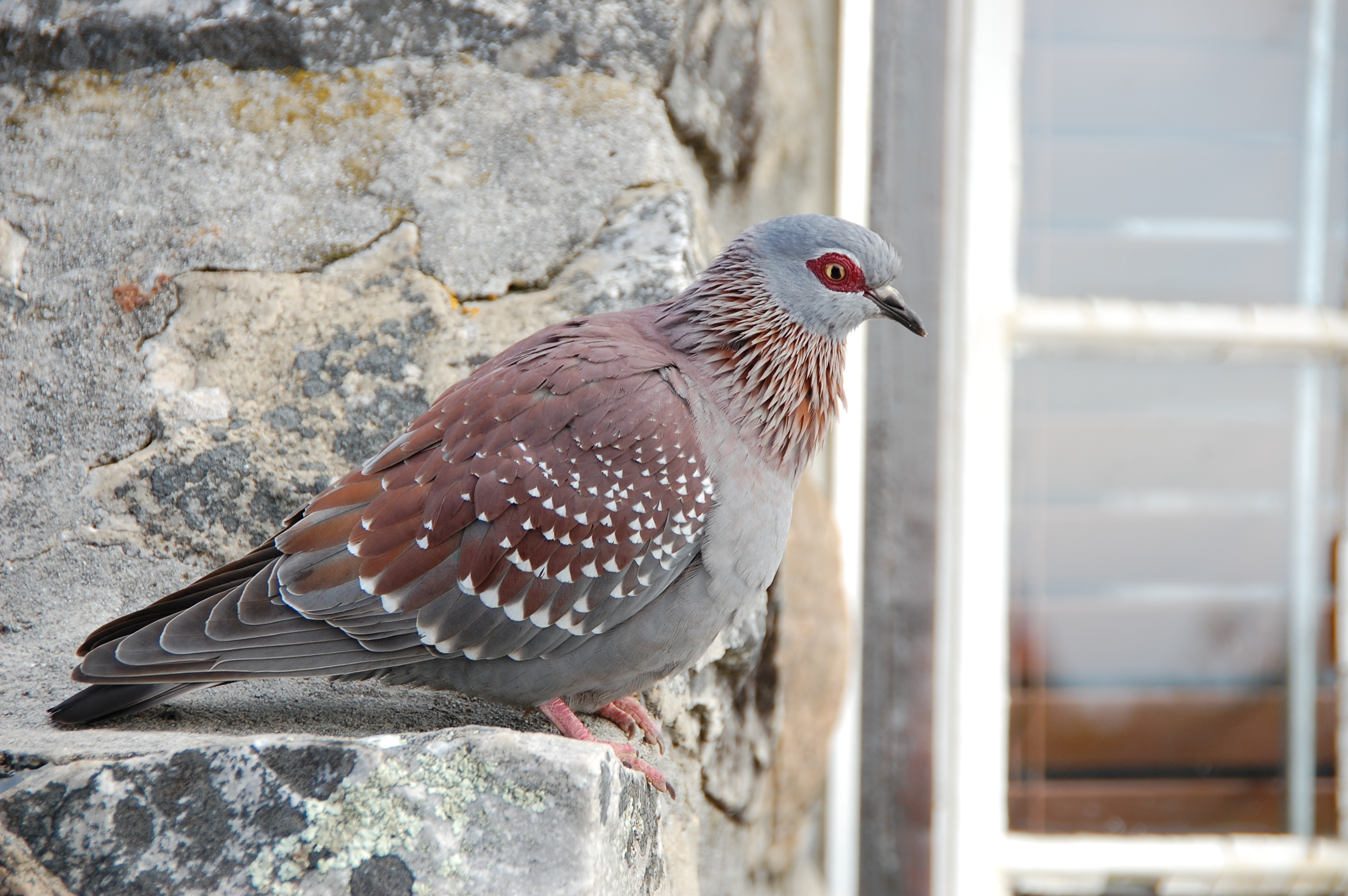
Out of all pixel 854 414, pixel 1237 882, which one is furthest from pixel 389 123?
pixel 1237 882

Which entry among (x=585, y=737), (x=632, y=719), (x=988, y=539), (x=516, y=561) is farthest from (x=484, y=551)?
(x=988, y=539)

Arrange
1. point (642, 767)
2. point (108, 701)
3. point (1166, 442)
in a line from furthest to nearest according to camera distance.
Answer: point (1166, 442), point (642, 767), point (108, 701)

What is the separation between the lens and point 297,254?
1.74 m

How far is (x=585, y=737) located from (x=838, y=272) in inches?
31.7

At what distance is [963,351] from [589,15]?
1331mm

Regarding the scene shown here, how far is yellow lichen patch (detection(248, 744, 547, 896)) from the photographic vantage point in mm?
988

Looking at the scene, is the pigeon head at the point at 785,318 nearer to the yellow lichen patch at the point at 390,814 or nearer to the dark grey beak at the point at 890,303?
the dark grey beak at the point at 890,303

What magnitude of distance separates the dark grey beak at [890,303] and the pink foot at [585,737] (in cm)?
79

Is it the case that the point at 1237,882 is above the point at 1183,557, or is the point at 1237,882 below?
below

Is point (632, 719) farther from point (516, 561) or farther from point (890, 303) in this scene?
point (890, 303)

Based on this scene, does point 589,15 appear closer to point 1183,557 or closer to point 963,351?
point 963,351

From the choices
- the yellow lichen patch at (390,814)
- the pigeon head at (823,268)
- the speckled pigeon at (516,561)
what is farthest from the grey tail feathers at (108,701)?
the pigeon head at (823,268)

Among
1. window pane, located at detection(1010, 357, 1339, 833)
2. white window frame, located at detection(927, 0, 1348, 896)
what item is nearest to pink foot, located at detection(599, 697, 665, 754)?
white window frame, located at detection(927, 0, 1348, 896)

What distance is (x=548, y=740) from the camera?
1.09m
